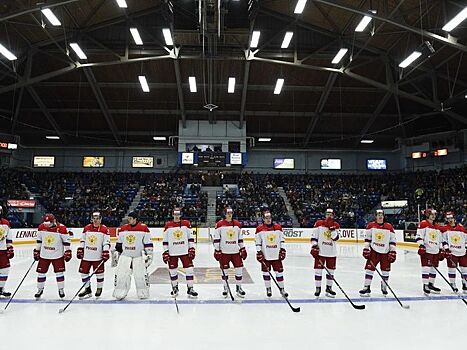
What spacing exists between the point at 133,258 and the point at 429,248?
21.0 ft

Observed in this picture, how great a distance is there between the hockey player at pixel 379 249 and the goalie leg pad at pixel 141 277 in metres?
4.48

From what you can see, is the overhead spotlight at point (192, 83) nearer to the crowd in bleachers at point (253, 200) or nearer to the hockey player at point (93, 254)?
the crowd in bleachers at point (253, 200)

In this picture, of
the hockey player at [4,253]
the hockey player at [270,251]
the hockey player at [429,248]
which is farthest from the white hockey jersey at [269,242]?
the hockey player at [4,253]

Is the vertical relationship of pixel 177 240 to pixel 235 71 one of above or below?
below

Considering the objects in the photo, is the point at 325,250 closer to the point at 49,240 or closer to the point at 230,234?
A: the point at 230,234

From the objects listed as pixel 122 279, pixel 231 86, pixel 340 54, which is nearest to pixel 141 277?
pixel 122 279

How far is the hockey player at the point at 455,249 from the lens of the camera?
7.53 meters

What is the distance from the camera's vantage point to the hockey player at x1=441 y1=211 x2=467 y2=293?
296 inches

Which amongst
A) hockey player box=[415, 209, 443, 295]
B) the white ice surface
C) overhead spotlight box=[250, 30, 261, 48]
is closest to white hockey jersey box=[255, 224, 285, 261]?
the white ice surface

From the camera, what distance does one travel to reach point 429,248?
25.2 ft

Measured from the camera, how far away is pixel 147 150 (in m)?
32.1

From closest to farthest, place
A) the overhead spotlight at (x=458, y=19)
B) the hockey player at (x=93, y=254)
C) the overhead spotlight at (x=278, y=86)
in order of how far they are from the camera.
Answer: the hockey player at (x=93, y=254)
the overhead spotlight at (x=458, y=19)
the overhead spotlight at (x=278, y=86)

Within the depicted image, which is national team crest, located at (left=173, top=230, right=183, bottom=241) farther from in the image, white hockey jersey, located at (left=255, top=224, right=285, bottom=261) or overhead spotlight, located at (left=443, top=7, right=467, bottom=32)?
overhead spotlight, located at (left=443, top=7, right=467, bottom=32)

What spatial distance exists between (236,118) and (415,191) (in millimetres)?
14735
